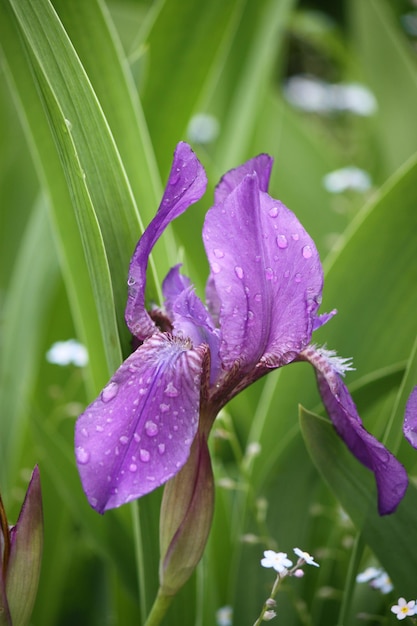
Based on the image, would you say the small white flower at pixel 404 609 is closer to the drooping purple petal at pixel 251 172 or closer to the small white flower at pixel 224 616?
the small white flower at pixel 224 616

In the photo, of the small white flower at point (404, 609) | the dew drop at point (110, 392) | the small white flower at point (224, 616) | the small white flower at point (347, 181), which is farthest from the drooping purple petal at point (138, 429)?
the small white flower at point (347, 181)

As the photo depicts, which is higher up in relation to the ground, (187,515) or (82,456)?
(82,456)

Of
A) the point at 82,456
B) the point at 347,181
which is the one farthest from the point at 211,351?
the point at 347,181

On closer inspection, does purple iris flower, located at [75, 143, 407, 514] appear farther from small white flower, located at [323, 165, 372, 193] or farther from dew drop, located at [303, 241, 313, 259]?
small white flower, located at [323, 165, 372, 193]

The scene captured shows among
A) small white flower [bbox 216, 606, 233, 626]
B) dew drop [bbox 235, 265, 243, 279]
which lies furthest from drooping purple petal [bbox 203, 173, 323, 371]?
small white flower [bbox 216, 606, 233, 626]

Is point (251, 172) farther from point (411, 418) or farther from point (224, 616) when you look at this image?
point (224, 616)
